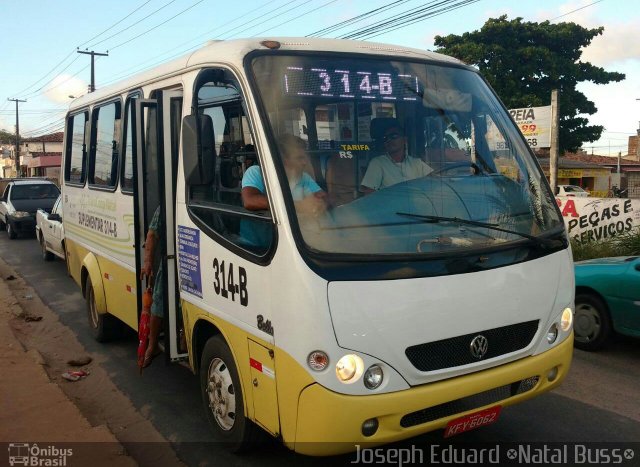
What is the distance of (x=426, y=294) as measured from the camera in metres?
3.16

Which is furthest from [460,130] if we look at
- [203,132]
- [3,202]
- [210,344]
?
[3,202]

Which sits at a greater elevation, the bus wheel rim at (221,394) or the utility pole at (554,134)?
the utility pole at (554,134)

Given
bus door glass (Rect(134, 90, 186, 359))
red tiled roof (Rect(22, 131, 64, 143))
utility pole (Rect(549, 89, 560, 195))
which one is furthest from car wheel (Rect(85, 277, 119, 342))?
red tiled roof (Rect(22, 131, 64, 143))

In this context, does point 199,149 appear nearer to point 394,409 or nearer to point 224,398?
point 224,398

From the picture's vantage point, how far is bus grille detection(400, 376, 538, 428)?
3188 mm

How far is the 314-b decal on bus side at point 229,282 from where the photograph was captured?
3527 millimetres

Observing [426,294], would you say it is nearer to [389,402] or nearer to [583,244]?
[389,402]

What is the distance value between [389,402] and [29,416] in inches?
122

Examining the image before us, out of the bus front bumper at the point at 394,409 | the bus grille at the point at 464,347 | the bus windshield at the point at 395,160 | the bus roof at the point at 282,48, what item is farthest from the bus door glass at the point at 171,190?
the bus grille at the point at 464,347

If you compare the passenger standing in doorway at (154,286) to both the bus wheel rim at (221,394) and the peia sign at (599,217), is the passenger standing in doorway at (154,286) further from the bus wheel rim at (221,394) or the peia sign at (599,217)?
the peia sign at (599,217)

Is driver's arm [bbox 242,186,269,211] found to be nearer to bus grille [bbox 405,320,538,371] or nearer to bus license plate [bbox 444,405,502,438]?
bus grille [bbox 405,320,538,371]

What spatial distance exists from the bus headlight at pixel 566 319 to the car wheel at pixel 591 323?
2.64m

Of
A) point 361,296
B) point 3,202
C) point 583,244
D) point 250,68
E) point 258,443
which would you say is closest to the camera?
Answer: point 361,296

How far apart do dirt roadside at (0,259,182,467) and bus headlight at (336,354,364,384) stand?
1730 mm
